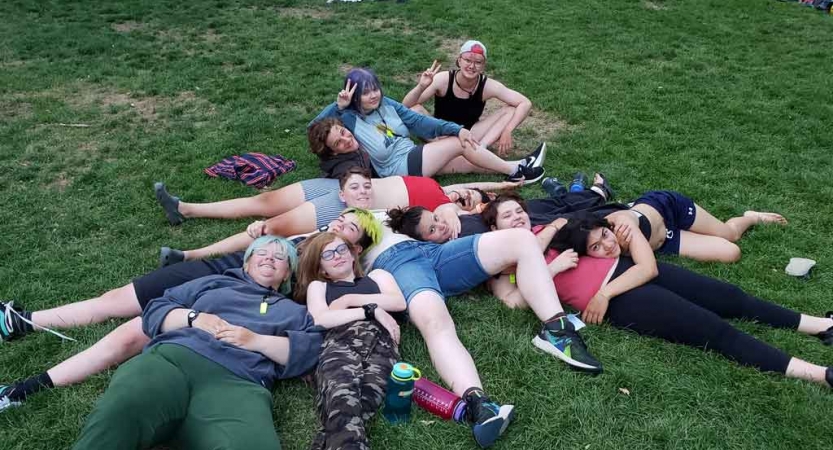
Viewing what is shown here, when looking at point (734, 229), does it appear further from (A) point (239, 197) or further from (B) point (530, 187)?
(A) point (239, 197)

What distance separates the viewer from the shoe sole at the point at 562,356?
11.5 feet

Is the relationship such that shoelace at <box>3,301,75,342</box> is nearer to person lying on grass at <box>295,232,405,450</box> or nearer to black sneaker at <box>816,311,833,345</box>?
person lying on grass at <box>295,232,405,450</box>

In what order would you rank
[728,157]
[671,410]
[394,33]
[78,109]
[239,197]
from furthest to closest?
1. [394,33]
2. [78,109]
3. [728,157]
4. [239,197]
5. [671,410]

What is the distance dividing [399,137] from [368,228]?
6.40 feet

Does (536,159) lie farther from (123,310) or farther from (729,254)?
(123,310)

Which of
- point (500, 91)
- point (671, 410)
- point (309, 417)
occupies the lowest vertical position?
point (309, 417)

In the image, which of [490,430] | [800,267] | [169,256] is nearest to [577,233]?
[490,430]

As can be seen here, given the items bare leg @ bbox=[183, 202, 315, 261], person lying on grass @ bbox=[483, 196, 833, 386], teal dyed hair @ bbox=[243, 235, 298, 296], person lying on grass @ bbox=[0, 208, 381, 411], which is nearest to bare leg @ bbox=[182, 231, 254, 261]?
bare leg @ bbox=[183, 202, 315, 261]

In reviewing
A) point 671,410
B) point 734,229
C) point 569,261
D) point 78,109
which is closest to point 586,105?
point 734,229

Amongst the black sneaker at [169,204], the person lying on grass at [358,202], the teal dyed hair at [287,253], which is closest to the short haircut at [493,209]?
the person lying on grass at [358,202]

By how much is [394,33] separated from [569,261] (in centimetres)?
780

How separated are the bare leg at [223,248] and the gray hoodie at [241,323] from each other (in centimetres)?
93

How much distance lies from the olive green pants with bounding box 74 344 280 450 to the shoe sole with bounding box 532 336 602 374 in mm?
1632

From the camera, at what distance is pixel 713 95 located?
8.03 m
